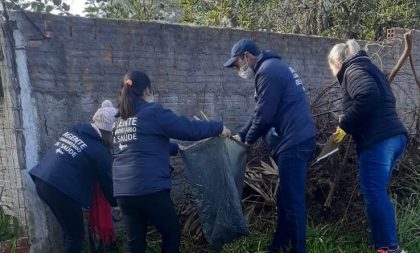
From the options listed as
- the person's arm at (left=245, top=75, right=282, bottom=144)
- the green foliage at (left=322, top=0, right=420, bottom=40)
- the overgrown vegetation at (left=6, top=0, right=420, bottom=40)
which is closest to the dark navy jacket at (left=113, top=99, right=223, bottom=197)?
the person's arm at (left=245, top=75, right=282, bottom=144)

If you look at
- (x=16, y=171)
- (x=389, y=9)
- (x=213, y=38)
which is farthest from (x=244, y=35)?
(x=389, y=9)

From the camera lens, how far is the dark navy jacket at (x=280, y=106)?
4.40 m

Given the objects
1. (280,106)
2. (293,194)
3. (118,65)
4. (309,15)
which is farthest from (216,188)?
(309,15)

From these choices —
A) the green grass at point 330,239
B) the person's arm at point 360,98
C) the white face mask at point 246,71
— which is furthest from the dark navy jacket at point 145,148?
the person's arm at point 360,98

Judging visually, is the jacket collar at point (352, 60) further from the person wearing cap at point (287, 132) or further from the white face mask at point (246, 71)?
the white face mask at point (246, 71)

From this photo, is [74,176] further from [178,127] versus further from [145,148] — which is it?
[178,127]

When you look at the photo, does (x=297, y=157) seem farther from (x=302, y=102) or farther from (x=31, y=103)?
(x=31, y=103)

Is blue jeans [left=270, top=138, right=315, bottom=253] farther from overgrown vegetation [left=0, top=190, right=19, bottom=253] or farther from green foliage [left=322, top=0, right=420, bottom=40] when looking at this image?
green foliage [left=322, top=0, right=420, bottom=40]

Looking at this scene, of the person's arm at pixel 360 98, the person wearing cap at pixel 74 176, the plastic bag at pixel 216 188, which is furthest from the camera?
the plastic bag at pixel 216 188

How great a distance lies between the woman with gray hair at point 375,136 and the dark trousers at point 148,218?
1492 millimetres

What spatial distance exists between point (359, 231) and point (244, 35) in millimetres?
2615

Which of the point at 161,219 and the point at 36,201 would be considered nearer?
the point at 161,219

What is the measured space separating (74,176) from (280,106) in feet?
5.47

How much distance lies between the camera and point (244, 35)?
6516 millimetres
